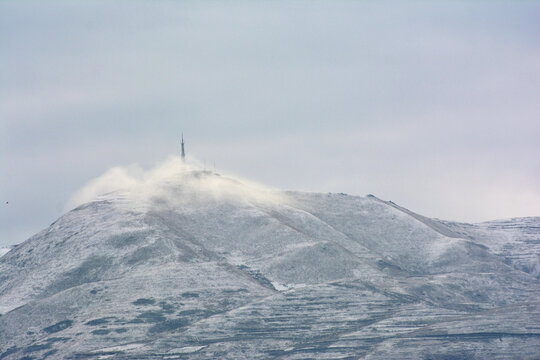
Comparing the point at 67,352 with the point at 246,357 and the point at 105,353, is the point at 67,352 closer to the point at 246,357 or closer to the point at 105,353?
the point at 105,353

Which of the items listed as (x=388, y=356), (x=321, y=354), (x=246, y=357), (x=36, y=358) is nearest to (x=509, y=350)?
(x=388, y=356)

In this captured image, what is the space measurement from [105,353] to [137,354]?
6664mm

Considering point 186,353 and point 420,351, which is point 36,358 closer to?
point 186,353

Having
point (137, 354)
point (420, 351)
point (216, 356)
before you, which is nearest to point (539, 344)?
point (420, 351)

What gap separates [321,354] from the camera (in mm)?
197500

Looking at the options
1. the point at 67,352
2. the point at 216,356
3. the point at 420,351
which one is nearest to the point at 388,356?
the point at 420,351

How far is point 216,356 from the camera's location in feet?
643

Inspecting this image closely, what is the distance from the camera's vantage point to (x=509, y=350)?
646ft

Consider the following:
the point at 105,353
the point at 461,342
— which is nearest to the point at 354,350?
the point at 461,342

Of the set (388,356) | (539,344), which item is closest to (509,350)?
(539,344)

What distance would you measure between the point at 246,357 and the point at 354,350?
22269 millimetres

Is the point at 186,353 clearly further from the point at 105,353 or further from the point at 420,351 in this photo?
the point at 420,351

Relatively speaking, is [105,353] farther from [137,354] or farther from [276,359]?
[276,359]

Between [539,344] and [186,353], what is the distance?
7217 cm
